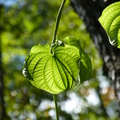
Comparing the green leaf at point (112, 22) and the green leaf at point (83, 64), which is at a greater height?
the green leaf at point (112, 22)

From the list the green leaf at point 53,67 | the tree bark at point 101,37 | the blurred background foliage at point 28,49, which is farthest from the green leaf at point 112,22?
the blurred background foliage at point 28,49

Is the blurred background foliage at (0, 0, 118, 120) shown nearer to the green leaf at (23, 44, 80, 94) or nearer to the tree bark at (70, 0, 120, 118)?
the tree bark at (70, 0, 120, 118)

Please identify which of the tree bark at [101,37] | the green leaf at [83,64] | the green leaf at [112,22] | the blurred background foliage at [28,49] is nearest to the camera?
the green leaf at [112,22]

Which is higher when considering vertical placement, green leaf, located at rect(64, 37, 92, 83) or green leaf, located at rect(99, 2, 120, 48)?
green leaf, located at rect(99, 2, 120, 48)

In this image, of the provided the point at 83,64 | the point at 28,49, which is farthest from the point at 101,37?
the point at 28,49

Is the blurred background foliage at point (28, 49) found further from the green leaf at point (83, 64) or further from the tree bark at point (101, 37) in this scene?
the green leaf at point (83, 64)

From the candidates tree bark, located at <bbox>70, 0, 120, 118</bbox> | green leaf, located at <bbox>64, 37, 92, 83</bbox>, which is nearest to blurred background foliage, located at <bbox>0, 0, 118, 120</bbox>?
tree bark, located at <bbox>70, 0, 120, 118</bbox>

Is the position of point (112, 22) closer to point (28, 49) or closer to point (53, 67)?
point (53, 67)
